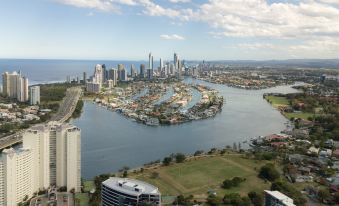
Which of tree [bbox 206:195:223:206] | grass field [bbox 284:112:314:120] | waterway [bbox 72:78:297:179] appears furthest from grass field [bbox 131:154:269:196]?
grass field [bbox 284:112:314:120]

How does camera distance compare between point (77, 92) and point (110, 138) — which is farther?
point (77, 92)

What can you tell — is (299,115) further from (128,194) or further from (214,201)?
(128,194)

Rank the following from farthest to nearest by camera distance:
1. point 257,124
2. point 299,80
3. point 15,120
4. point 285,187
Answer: point 299,80 < point 257,124 < point 15,120 < point 285,187

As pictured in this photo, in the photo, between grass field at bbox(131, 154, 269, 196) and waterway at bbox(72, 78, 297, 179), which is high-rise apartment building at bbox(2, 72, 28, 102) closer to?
waterway at bbox(72, 78, 297, 179)

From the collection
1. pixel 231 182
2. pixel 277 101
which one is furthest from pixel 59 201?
pixel 277 101

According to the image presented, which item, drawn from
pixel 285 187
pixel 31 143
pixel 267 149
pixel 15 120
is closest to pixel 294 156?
pixel 267 149

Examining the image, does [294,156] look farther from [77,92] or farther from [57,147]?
[77,92]
